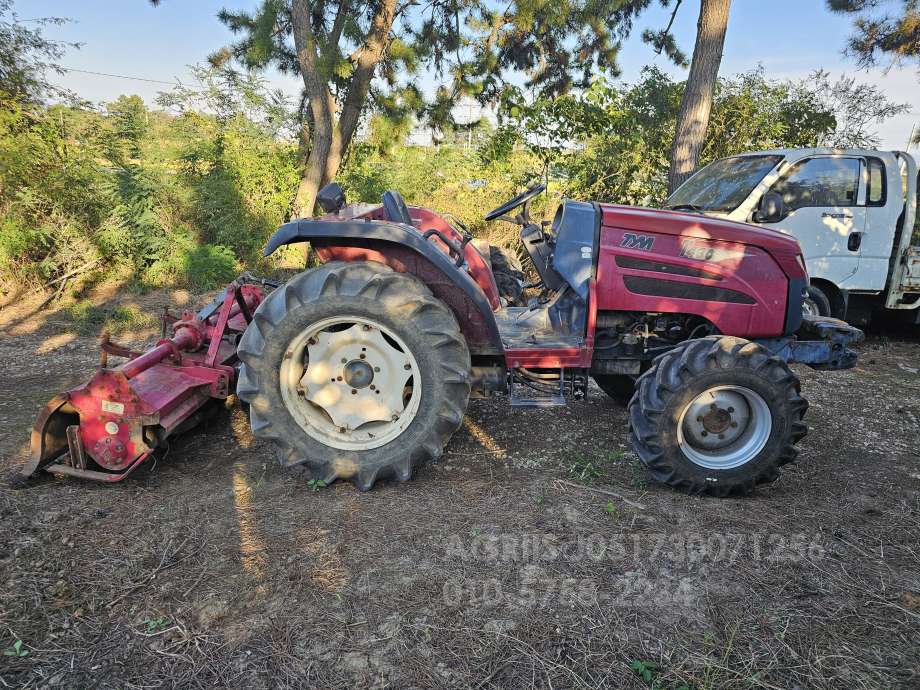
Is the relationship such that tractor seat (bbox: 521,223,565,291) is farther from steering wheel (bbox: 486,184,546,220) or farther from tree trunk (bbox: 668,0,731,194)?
tree trunk (bbox: 668,0,731,194)

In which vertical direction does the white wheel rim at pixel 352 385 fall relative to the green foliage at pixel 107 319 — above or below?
above

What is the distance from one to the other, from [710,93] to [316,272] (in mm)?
7366

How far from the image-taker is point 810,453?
3.68m

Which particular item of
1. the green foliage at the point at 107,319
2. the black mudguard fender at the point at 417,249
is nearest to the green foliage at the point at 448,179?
the green foliage at the point at 107,319

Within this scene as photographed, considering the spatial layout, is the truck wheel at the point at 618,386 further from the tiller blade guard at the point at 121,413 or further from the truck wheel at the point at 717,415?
the tiller blade guard at the point at 121,413

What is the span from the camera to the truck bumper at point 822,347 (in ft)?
A: 11.3

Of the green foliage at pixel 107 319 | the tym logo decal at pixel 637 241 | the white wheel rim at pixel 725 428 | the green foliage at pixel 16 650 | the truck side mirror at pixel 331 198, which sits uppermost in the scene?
the truck side mirror at pixel 331 198

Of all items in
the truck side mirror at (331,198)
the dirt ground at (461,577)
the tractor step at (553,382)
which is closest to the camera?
the dirt ground at (461,577)

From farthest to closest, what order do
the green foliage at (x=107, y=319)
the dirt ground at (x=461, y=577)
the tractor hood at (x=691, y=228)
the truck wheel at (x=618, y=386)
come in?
the green foliage at (x=107, y=319) < the truck wheel at (x=618, y=386) < the tractor hood at (x=691, y=228) < the dirt ground at (x=461, y=577)

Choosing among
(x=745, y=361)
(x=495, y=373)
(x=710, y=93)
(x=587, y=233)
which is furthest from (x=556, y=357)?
(x=710, y=93)

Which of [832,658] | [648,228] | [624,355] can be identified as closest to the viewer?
[832,658]

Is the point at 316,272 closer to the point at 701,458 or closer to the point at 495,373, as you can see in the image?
the point at 495,373

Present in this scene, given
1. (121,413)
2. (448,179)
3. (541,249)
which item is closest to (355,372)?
(121,413)

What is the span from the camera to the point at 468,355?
2975 mm
